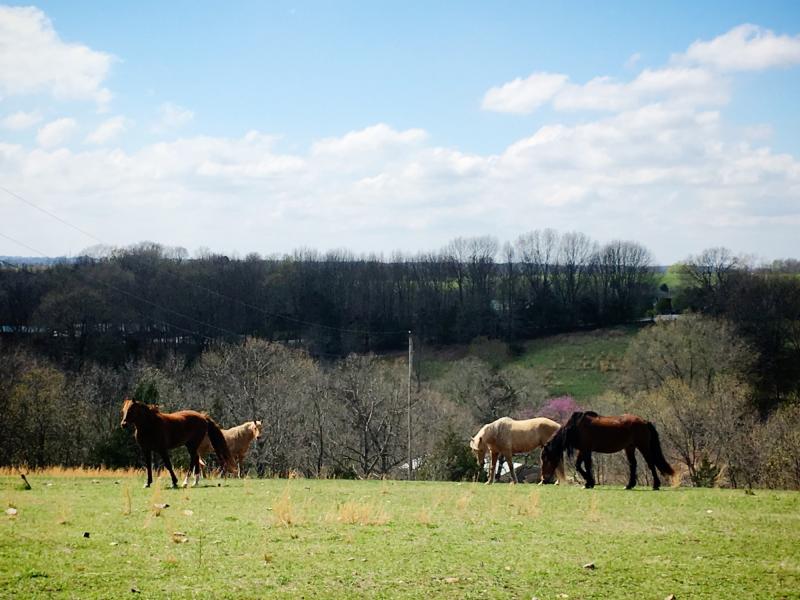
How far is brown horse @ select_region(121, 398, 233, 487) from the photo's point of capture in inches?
720

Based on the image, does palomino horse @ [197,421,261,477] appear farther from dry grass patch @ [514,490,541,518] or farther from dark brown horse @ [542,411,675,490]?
dry grass patch @ [514,490,541,518]

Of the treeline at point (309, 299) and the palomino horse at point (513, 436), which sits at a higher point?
the treeline at point (309, 299)

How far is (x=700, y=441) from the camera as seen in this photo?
44.3 meters

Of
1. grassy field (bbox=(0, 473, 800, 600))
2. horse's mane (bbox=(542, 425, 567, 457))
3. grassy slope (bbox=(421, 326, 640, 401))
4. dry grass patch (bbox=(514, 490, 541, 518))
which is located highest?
grassy slope (bbox=(421, 326, 640, 401))

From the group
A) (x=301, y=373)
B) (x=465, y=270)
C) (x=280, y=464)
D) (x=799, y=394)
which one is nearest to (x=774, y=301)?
(x=799, y=394)

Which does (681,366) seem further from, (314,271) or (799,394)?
(314,271)

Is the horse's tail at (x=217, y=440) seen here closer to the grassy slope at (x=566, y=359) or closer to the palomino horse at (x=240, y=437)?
the palomino horse at (x=240, y=437)

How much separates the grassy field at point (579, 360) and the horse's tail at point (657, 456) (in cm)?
5472

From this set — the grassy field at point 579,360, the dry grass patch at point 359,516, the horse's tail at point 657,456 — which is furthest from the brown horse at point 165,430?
the grassy field at point 579,360

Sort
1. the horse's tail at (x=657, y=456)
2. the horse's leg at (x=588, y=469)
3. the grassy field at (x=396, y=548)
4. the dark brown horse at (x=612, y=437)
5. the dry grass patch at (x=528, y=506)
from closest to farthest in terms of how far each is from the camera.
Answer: the grassy field at (x=396, y=548)
the dry grass patch at (x=528, y=506)
the horse's tail at (x=657, y=456)
the horse's leg at (x=588, y=469)
the dark brown horse at (x=612, y=437)

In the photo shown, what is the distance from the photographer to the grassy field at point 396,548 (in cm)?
898

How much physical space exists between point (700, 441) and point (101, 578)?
41.6 metres

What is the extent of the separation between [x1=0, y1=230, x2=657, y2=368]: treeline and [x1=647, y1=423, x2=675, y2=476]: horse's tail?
218ft

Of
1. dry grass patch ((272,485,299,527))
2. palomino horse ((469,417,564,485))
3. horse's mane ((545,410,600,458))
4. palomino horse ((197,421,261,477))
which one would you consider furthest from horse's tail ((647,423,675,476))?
palomino horse ((197,421,261,477))
